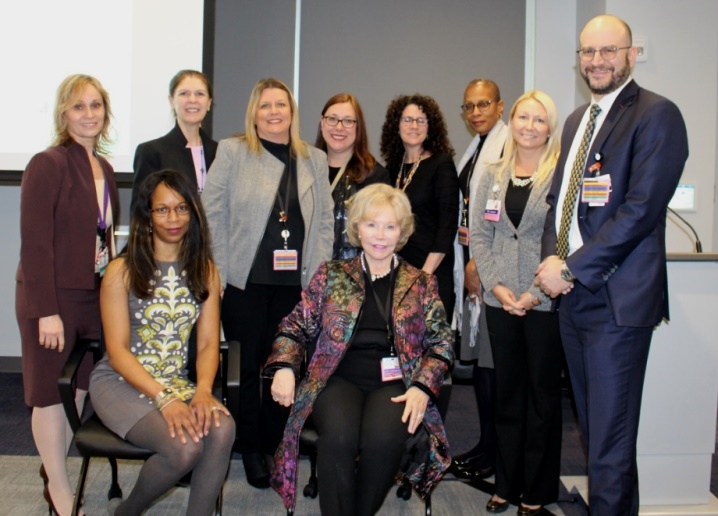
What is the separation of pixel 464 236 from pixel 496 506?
3.97 feet

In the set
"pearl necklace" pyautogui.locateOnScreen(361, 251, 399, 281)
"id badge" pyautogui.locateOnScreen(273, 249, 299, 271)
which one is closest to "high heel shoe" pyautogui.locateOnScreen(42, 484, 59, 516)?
"id badge" pyautogui.locateOnScreen(273, 249, 299, 271)

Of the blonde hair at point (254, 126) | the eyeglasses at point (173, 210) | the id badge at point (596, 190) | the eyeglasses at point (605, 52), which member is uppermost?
the eyeglasses at point (605, 52)

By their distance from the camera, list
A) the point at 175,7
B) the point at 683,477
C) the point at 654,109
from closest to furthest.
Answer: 1. the point at 654,109
2. the point at 683,477
3. the point at 175,7

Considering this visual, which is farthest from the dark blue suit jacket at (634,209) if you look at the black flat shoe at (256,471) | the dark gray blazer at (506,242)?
the black flat shoe at (256,471)

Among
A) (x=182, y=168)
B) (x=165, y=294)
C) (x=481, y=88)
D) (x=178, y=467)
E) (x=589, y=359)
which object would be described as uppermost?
(x=481, y=88)

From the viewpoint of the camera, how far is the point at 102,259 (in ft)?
9.09

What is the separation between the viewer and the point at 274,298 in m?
3.08

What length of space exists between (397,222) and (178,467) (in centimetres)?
112

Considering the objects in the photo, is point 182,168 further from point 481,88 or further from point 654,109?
point 654,109

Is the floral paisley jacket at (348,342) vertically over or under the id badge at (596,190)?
under

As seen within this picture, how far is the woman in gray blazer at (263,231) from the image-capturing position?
2990 mm

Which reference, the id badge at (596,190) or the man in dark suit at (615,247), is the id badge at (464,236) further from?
the id badge at (596,190)

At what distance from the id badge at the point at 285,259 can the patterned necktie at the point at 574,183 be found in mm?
1104

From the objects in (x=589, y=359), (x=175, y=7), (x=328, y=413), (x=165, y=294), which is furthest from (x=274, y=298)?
(x=175, y=7)
